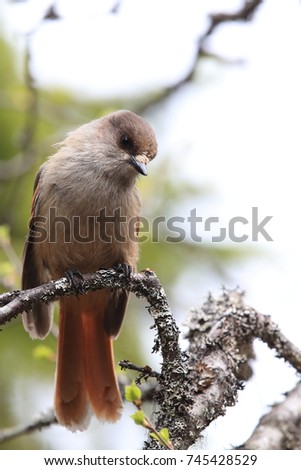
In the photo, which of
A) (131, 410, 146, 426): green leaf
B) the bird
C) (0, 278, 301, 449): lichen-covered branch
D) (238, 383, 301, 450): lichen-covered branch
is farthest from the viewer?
the bird

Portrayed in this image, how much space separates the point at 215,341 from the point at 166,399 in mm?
529

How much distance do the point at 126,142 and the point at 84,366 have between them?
1.46 m

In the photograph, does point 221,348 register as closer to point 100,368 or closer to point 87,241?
point 87,241

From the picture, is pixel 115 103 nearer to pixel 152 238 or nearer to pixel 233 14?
pixel 152 238

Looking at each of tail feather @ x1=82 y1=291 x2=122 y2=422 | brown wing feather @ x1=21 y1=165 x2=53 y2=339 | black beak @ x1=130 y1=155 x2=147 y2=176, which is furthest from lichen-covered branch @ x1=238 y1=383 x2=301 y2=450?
black beak @ x1=130 y1=155 x2=147 y2=176

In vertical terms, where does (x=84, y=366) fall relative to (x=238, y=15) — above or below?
below

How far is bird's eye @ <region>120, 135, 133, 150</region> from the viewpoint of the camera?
4746 millimetres

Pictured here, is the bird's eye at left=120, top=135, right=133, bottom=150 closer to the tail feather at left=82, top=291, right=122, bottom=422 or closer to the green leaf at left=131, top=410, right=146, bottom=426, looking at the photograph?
the tail feather at left=82, top=291, right=122, bottom=422

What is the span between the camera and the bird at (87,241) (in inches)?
176

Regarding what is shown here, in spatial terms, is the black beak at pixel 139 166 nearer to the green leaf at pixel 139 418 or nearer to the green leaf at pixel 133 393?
the green leaf at pixel 133 393

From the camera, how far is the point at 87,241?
4.43 meters

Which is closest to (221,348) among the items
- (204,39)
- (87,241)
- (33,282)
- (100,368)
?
(87,241)

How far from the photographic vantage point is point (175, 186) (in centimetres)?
666

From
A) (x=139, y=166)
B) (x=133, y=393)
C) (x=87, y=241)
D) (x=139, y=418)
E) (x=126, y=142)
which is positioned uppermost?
(x=126, y=142)
